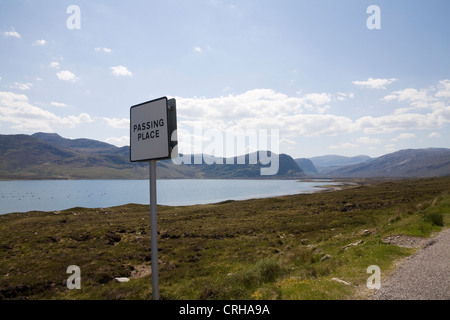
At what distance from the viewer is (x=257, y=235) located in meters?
30.1

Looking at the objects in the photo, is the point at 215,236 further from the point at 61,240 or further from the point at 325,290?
the point at 325,290

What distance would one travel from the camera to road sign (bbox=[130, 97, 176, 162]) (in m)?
4.81

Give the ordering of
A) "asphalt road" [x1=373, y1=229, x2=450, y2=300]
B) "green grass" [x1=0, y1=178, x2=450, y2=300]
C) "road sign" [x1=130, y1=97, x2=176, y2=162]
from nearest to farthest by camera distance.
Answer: "road sign" [x1=130, y1=97, x2=176, y2=162] → "asphalt road" [x1=373, y1=229, x2=450, y2=300] → "green grass" [x1=0, y1=178, x2=450, y2=300]

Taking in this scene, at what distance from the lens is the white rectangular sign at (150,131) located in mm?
4832

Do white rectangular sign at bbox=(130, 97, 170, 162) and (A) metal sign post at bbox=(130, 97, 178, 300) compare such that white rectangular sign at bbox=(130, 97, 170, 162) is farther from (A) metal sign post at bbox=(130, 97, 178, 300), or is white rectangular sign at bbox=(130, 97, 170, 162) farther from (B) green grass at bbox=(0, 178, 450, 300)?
(B) green grass at bbox=(0, 178, 450, 300)

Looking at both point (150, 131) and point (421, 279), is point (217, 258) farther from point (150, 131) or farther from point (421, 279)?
point (150, 131)

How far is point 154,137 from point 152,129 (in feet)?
0.60

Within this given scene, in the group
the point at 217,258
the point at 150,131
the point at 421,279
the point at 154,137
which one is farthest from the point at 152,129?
the point at 217,258

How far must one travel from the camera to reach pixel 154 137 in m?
5.01

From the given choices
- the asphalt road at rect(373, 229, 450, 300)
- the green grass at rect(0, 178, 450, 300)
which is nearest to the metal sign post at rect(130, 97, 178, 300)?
the green grass at rect(0, 178, 450, 300)

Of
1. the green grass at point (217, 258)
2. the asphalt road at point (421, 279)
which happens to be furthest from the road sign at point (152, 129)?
the asphalt road at point (421, 279)

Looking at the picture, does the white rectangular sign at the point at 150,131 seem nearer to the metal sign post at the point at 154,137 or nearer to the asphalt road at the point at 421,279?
the metal sign post at the point at 154,137
